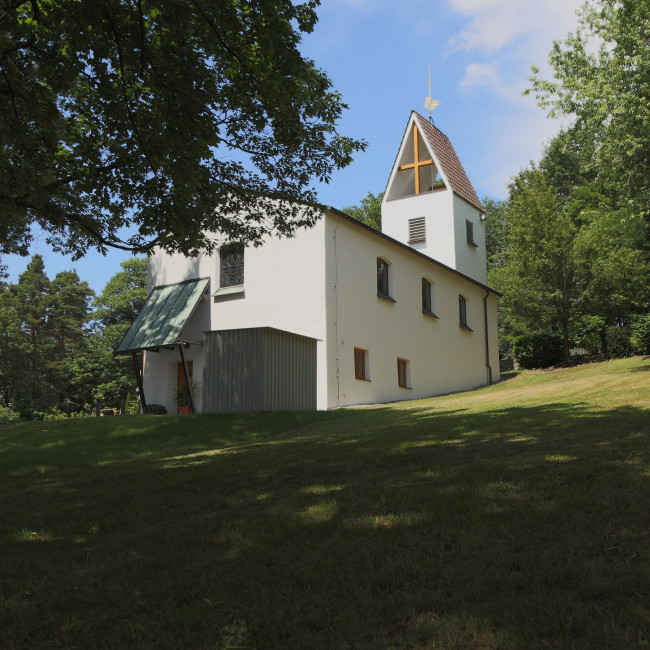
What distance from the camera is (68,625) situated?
349 centimetres

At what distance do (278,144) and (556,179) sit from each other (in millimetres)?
38681

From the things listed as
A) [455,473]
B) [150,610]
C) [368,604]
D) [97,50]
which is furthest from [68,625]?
[97,50]

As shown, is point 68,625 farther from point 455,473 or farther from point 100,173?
point 100,173

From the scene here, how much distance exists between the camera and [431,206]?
31359 millimetres

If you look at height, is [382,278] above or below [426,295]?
above

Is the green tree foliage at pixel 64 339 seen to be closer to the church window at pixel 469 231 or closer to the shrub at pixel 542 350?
the church window at pixel 469 231

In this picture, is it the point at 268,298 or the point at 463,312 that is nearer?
the point at 268,298

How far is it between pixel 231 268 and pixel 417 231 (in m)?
11.9

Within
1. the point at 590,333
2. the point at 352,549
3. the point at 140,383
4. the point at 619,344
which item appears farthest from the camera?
the point at 590,333

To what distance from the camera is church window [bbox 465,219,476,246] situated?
32.4m


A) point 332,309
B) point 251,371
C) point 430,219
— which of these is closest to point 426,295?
point 430,219

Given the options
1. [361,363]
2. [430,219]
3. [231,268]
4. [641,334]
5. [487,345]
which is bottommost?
[361,363]

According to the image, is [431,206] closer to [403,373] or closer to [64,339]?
[403,373]

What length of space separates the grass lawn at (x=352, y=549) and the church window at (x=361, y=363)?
13495mm
